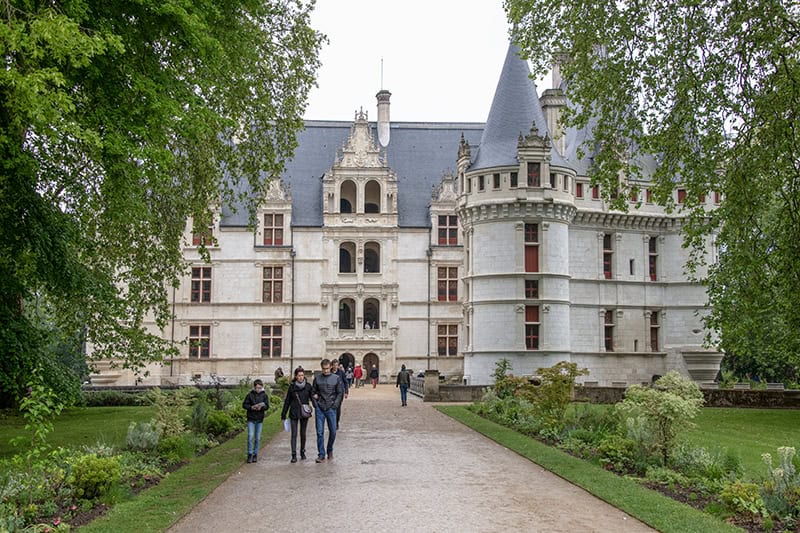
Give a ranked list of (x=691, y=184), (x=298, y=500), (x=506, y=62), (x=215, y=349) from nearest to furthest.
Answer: (x=298, y=500)
(x=691, y=184)
(x=506, y=62)
(x=215, y=349)

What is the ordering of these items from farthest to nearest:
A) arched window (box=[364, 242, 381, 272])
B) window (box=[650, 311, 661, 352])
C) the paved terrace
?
arched window (box=[364, 242, 381, 272])
window (box=[650, 311, 661, 352])
the paved terrace

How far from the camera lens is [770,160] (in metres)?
14.1

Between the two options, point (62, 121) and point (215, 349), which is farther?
point (215, 349)

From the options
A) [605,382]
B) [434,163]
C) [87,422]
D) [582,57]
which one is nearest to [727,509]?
[582,57]

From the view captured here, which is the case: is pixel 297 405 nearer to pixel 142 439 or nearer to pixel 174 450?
pixel 174 450

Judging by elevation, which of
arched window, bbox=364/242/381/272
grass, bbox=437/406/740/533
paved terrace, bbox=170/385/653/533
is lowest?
paved terrace, bbox=170/385/653/533

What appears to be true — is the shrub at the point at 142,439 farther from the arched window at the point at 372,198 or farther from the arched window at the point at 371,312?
the arched window at the point at 371,312

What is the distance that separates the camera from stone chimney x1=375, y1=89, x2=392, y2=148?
52.0m

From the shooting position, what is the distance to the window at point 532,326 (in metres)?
35.1

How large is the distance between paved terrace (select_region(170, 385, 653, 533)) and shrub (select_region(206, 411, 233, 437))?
7.52 feet

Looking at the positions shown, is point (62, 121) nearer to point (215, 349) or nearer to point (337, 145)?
point (215, 349)

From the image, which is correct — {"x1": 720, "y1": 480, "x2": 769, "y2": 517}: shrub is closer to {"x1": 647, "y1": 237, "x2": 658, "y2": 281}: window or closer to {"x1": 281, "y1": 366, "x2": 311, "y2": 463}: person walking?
{"x1": 281, "y1": 366, "x2": 311, "y2": 463}: person walking

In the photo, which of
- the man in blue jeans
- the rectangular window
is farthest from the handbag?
the rectangular window

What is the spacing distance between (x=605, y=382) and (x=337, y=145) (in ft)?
73.9
